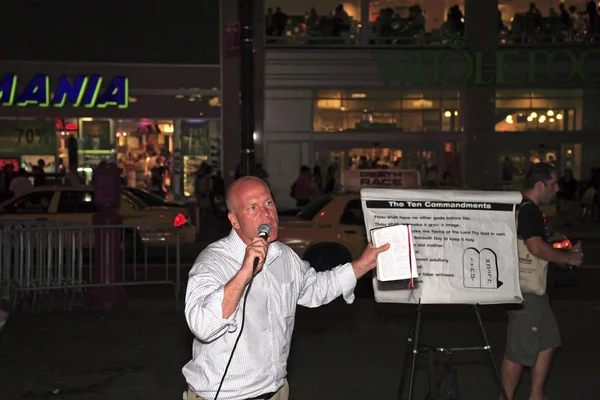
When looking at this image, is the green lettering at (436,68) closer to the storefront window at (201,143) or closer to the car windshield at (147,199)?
the storefront window at (201,143)

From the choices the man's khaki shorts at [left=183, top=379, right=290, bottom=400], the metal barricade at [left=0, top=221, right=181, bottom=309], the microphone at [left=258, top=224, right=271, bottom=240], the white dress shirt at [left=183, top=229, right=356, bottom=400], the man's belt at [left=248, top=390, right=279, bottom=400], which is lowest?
the metal barricade at [left=0, top=221, right=181, bottom=309]

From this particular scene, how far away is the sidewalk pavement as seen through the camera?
8.06 meters

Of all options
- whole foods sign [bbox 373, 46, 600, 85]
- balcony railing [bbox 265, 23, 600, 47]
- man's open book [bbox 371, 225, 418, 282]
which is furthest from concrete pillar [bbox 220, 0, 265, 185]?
man's open book [bbox 371, 225, 418, 282]

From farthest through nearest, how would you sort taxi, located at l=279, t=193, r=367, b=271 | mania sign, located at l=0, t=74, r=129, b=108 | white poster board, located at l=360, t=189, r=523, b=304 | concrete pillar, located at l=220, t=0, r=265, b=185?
1. concrete pillar, located at l=220, t=0, r=265, b=185
2. mania sign, located at l=0, t=74, r=129, b=108
3. taxi, located at l=279, t=193, r=367, b=271
4. white poster board, located at l=360, t=189, r=523, b=304

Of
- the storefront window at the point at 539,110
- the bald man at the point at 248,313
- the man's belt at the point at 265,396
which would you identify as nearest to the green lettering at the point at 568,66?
the storefront window at the point at 539,110

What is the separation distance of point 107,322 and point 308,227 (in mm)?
3898

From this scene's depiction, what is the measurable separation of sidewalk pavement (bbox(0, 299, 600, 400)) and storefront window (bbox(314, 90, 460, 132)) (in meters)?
18.4

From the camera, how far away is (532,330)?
668 cm

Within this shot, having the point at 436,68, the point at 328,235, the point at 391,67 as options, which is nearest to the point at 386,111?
the point at 391,67

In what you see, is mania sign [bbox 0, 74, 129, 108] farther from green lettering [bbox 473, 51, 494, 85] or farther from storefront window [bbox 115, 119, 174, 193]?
green lettering [bbox 473, 51, 494, 85]

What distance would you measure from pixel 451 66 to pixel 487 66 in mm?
1144

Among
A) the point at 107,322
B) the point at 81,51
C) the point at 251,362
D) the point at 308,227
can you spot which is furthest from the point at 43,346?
the point at 81,51

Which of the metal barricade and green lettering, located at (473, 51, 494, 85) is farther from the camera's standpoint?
green lettering, located at (473, 51, 494, 85)

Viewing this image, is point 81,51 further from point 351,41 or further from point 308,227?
point 308,227
